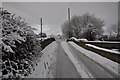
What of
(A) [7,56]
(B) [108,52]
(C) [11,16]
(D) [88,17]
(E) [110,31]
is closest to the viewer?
(A) [7,56]

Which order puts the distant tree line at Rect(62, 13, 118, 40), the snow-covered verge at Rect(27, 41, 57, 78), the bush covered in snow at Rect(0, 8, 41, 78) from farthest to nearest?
the distant tree line at Rect(62, 13, 118, 40) → the snow-covered verge at Rect(27, 41, 57, 78) → the bush covered in snow at Rect(0, 8, 41, 78)

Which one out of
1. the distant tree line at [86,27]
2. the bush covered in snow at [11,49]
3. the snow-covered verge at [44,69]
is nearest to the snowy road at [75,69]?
the snow-covered verge at [44,69]

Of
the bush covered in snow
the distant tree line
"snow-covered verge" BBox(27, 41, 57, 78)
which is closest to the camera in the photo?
the bush covered in snow

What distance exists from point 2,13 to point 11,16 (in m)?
0.98

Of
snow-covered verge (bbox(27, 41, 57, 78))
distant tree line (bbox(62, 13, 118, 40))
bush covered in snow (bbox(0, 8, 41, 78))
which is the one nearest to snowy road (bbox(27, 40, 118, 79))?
snow-covered verge (bbox(27, 41, 57, 78))

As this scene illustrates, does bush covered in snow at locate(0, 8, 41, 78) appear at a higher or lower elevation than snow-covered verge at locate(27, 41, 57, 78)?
higher

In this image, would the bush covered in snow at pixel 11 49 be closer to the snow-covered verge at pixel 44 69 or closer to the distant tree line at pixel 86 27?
the snow-covered verge at pixel 44 69

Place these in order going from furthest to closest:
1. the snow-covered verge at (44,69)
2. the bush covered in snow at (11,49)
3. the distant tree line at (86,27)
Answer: the distant tree line at (86,27), the snow-covered verge at (44,69), the bush covered in snow at (11,49)

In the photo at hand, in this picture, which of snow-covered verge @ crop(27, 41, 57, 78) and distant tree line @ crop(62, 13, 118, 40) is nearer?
snow-covered verge @ crop(27, 41, 57, 78)

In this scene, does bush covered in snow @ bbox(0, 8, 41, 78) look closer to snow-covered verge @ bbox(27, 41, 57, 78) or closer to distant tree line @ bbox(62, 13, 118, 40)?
snow-covered verge @ bbox(27, 41, 57, 78)

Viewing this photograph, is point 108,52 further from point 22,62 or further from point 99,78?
point 22,62

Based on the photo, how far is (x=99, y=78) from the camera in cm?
828

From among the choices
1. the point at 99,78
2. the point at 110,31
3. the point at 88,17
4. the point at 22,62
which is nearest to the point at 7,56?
the point at 22,62

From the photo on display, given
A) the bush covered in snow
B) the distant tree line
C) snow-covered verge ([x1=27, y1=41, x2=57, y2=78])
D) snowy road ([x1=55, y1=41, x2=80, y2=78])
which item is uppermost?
the distant tree line
